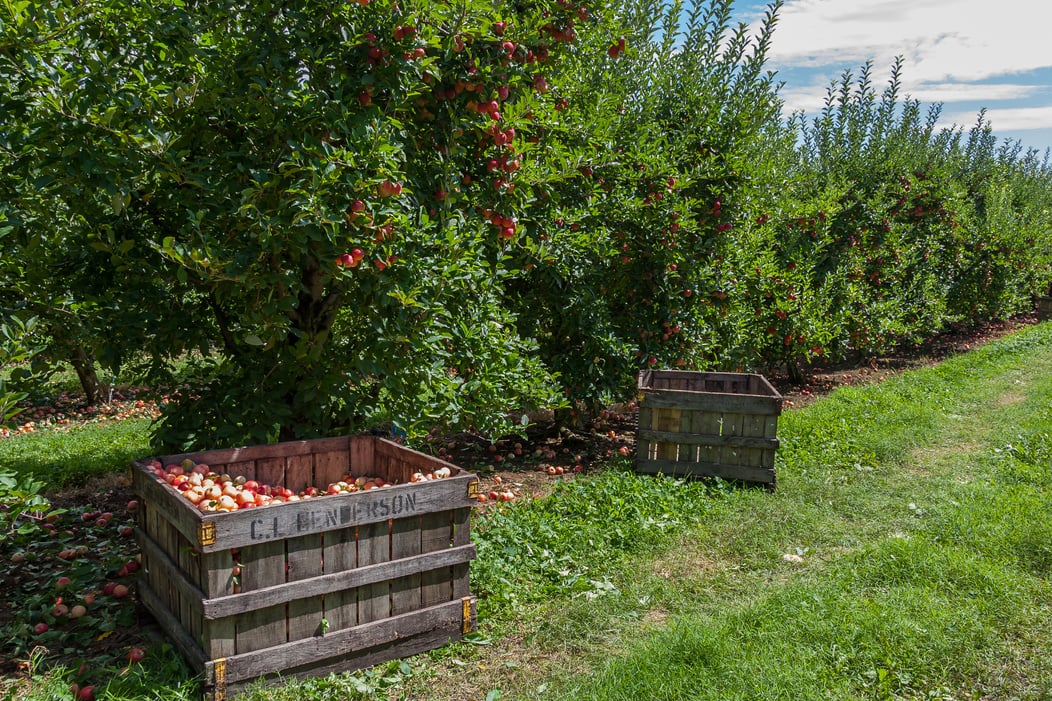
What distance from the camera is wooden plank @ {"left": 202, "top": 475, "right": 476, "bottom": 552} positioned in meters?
3.27

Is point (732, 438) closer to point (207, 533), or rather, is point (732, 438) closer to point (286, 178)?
point (286, 178)

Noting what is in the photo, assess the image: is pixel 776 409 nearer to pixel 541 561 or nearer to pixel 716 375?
pixel 716 375

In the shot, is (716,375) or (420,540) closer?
(420,540)

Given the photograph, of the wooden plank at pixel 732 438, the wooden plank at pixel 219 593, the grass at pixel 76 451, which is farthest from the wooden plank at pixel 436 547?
the grass at pixel 76 451

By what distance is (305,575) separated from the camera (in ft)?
11.4

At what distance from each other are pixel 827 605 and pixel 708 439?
2594mm

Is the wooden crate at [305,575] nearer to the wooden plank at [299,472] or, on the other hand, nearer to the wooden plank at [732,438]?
the wooden plank at [299,472]

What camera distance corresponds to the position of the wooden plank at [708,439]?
6.51m

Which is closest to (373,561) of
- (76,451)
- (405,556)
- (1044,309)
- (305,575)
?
(405,556)

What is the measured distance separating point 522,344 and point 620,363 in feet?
6.98

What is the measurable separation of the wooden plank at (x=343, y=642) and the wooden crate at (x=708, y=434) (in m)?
3.27

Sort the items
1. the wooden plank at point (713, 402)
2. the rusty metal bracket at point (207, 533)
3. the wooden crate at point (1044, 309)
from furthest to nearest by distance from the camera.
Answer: the wooden crate at point (1044, 309)
the wooden plank at point (713, 402)
the rusty metal bracket at point (207, 533)

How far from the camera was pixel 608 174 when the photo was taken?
25.1 feet

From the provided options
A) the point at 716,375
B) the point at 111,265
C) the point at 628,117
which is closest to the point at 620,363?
the point at 716,375
